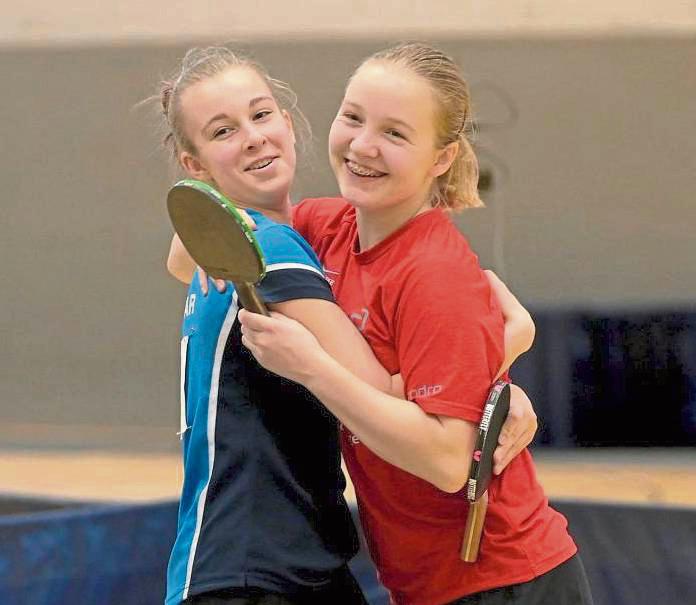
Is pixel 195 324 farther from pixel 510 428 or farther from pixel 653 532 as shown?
pixel 653 532

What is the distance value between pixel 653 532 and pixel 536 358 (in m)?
3.29

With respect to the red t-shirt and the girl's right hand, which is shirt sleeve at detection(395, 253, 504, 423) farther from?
the girl's right hand

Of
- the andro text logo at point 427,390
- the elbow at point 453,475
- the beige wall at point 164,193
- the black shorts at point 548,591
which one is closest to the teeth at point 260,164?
the andro text logo at point 427,390

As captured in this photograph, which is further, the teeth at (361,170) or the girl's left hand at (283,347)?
the teeth at (361,170)

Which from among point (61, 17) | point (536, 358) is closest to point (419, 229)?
point (536, 358)

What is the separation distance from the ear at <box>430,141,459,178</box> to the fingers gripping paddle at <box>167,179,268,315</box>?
15.8 inches

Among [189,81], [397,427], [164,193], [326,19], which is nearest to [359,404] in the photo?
[397,427]

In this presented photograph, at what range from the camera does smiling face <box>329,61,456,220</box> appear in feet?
→ 5.85

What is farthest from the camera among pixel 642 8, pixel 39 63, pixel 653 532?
pixel 39 63

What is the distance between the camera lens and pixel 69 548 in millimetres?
3143

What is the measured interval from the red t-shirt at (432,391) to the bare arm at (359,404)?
0.04 m

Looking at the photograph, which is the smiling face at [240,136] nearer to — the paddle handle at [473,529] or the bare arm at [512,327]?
the bare arm at [512,327]

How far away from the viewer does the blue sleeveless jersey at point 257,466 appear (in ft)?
5.55

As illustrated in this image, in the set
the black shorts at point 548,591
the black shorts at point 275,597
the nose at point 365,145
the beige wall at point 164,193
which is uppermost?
the nose at point 365,145
